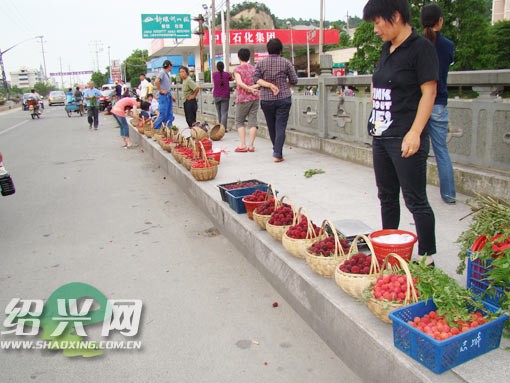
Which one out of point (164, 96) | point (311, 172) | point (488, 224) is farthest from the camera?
point (164, 96)

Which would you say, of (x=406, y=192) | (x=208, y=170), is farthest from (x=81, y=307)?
(x=208, y=170)

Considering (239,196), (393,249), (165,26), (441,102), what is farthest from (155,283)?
(165,26)

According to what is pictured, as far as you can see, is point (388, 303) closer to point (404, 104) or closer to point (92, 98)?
point (404, 104)

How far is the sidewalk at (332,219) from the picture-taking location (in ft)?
8.15

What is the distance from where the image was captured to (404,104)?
3.27 m

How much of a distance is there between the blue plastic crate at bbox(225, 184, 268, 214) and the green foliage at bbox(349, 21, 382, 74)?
3510 centimetres

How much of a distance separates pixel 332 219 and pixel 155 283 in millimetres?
1905

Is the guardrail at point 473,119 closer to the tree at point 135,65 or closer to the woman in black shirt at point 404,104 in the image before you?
the woman in black shirt at point 404,104

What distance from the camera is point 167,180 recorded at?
30.4ft

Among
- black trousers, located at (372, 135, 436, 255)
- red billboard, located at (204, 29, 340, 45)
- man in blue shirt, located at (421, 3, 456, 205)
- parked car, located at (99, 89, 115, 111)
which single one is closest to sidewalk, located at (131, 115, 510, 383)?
man in blue shirt, located at (421, 3, 456, 205)

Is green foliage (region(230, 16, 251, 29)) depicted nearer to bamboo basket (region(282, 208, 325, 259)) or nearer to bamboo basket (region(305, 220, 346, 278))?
bamboo basket (region(282, 208, 325, 259))

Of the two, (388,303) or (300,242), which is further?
(300,242)

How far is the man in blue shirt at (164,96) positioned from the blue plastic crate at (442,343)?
32.7 feet

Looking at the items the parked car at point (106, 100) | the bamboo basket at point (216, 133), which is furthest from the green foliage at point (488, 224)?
the parked car at point (106, 100)
